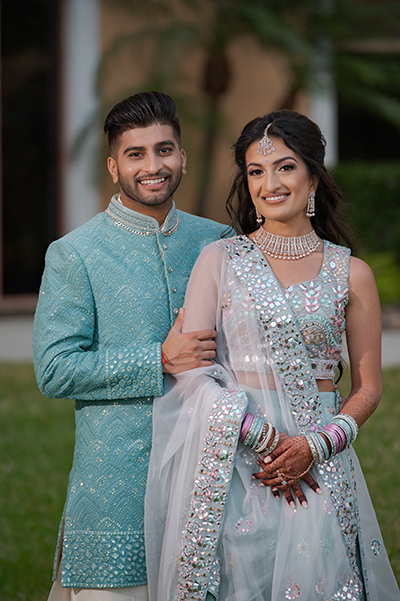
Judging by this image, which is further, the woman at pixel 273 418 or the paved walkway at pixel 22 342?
the paved walkway at pixel 22 342

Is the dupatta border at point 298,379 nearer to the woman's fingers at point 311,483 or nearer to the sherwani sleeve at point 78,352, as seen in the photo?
the woman's fingers at point 311,483

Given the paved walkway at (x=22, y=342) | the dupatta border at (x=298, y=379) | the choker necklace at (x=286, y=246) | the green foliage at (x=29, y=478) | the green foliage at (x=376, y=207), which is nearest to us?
the dupatta border at (x=298, y=379)

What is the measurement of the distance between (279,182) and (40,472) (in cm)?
368

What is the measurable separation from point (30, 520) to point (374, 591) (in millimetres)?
2798

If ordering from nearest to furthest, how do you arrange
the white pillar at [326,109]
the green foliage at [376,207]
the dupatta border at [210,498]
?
the dupatta border at [210,498] < the green foliage at [376,207] < the white pillar at [326,109]

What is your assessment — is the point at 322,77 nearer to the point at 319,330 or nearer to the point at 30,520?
the point at 30,520

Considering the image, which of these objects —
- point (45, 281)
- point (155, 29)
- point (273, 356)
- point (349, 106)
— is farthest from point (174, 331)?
point (349, 106)

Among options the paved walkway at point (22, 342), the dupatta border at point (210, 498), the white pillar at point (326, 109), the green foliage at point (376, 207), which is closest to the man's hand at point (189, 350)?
the dupatta border at point (210, 498)

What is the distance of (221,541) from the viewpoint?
2.35 metres

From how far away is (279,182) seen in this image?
246 cm

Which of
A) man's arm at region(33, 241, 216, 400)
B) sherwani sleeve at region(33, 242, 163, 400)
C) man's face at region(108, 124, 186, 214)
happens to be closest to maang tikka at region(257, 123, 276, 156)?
man's face at region(108, 124, 186, 214)

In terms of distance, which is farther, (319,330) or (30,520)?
(30,520)

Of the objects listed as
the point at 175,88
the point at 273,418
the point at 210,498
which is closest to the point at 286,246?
the point at 273,418

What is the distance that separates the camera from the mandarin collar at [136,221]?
2.67m
